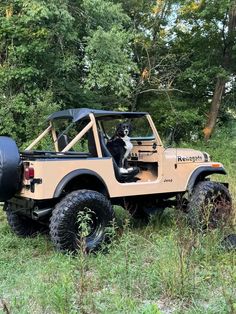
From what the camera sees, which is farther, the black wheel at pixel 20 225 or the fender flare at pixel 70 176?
the black wheel at pixel 20 225

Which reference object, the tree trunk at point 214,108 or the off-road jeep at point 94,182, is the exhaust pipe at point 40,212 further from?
the tree trunk at point 214,108

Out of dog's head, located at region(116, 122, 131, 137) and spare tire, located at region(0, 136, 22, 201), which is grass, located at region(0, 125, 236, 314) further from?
dog's head, located at region(116, 122, 131, 137)

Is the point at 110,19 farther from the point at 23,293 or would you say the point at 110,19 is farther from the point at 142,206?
the point at 23,293

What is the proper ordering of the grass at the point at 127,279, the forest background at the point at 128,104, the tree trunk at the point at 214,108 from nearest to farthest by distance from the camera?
the grass at the point at 127,279 < the forest background at the point at 128,104 < the tree trunk at the point at 214,108

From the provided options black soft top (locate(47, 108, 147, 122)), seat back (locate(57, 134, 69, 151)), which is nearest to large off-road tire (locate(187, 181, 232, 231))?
black soft top (locate(47, 108, 147, 122))

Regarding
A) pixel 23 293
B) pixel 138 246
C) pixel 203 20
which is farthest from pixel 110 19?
pixel 23 293

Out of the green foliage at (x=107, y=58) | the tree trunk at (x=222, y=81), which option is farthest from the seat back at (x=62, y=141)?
the tree trunk at (x=222, y=81)

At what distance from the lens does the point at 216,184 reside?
22.4 feet

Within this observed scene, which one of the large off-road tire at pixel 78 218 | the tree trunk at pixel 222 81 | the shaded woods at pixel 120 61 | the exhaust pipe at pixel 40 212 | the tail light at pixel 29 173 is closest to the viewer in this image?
the large off-road tire at pixel 78 218

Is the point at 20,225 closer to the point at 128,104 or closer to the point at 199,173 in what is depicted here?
the point at 199,173

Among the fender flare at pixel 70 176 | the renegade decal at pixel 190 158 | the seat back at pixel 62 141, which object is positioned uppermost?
the seat back at pixel 62 141

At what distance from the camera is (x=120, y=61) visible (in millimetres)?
12445

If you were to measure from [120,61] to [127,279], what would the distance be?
9.10m

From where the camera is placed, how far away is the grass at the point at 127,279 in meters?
3.59
